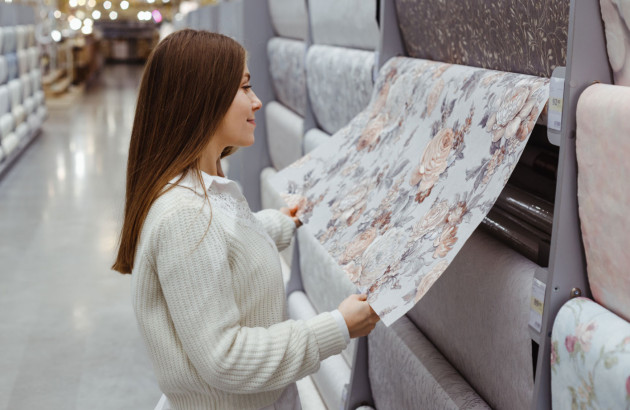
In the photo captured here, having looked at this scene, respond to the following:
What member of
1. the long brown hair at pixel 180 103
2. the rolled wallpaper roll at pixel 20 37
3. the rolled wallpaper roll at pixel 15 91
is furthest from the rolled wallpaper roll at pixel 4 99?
the long brown hair at pixel 180 103

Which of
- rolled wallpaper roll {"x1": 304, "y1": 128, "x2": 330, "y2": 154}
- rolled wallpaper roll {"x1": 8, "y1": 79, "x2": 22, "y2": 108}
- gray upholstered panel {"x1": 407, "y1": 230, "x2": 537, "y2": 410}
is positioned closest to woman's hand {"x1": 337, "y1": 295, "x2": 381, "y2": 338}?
gray upholstered panel {"x1": 407, "y1": 230, "x2": 537, "y2": 410}

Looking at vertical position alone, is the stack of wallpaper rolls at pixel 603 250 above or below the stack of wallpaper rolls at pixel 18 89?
above

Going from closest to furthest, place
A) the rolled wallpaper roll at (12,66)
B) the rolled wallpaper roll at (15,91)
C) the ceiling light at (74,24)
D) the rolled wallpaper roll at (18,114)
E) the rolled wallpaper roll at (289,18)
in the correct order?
the rolled wallpaper roll at (289,18), the rolled wallpaper roll at (12,66), the rolled wallpaper roll at (15,91), the rolled wallpaper roll at (18,114), the ceiling light at (74,24)

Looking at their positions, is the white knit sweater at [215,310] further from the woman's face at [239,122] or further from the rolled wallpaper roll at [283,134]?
the rolled wallpaper roll at [283,134]

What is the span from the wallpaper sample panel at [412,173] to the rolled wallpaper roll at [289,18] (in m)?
1.42

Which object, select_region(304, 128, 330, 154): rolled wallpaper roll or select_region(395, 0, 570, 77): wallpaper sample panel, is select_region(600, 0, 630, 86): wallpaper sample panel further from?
select_region(304, 128, 330, 154): rolled wallpaper roll

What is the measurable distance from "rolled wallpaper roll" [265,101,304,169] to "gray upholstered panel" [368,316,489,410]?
1.49m

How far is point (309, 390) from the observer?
2.28 meters

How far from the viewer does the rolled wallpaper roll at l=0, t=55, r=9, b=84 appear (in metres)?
5.86

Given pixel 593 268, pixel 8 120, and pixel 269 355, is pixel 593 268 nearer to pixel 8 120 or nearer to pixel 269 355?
pixel 269 355

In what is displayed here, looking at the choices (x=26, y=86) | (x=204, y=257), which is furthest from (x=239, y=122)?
(x=26, y=86)

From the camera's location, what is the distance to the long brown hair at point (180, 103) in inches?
48.9

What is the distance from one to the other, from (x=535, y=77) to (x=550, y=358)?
40 centimetres

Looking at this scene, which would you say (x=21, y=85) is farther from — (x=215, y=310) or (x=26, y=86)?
(x=215, y=310)
